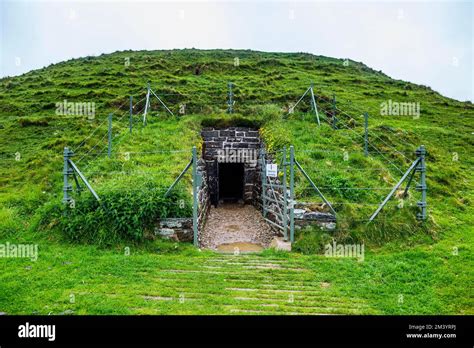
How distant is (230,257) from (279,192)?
3.16m

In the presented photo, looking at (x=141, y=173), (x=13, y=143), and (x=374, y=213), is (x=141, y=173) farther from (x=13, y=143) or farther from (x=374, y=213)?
(x=13, y=143)

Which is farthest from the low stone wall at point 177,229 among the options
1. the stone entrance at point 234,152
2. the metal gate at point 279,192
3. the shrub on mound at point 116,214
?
the stone entrance at point 234,152

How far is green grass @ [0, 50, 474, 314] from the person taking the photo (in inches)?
239

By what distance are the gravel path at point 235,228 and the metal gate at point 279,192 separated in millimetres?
473

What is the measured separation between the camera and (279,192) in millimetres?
10734

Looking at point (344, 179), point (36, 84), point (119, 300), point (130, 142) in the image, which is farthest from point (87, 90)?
point (119, 300)

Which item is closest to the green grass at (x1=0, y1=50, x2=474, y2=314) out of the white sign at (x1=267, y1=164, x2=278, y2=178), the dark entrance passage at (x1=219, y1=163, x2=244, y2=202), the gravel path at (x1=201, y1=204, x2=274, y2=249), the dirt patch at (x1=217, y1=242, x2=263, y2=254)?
the white sign at (x1=267, y1=164, x2=278, y2=178)

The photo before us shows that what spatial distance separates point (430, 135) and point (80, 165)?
51.6ft

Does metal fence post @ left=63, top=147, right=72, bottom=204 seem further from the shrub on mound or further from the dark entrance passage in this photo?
the dark entrance passage

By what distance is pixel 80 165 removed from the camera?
1184cm

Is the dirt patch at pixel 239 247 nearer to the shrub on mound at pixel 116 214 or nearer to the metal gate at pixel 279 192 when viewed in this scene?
the metal gate at pixel 279 192

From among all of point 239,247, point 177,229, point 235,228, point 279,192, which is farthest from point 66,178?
point 279,192

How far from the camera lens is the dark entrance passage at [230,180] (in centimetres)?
1667

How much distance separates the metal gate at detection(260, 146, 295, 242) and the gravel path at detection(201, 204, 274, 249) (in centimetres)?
47
